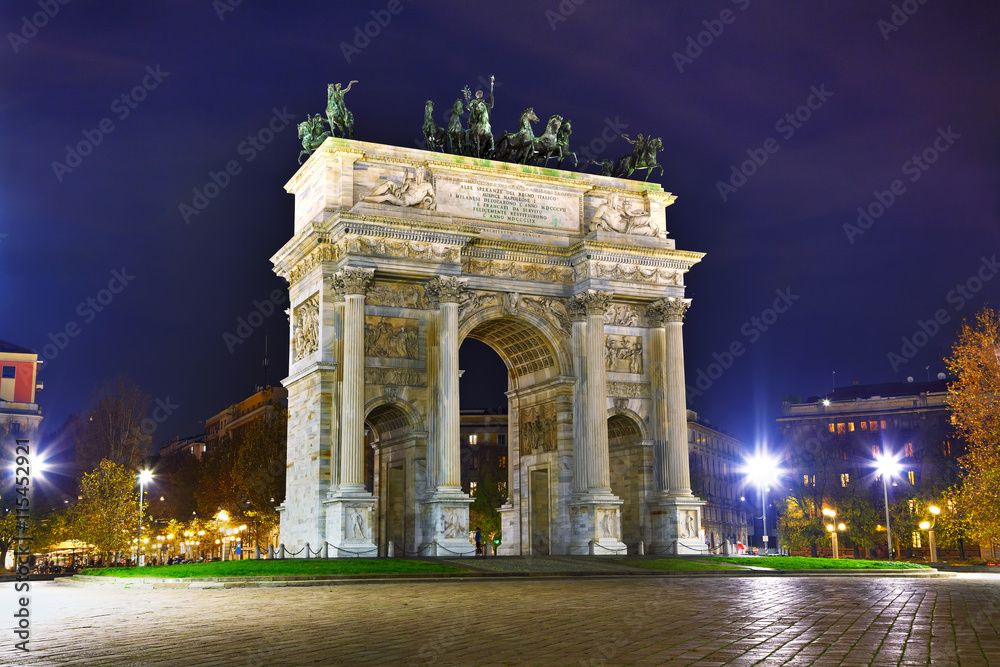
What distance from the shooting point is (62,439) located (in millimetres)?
101250

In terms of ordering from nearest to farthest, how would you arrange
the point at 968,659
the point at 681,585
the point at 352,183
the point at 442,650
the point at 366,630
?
the point at 968,659 → the point at 442,650 → the point at 366,630 → the point at 681,585 → the point at 352,183

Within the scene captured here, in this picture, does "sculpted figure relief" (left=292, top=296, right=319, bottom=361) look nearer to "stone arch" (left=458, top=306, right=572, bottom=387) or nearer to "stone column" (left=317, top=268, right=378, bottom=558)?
"stone column" (left=317, top=268, right=378, bottom=558)

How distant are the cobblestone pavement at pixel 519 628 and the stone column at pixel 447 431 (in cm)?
1817

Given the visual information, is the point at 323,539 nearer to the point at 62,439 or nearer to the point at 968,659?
the point at 968,659

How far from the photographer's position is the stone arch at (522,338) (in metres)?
49.1

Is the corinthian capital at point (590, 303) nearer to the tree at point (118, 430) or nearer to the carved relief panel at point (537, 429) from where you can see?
the carved relief panel at point (537, 429)

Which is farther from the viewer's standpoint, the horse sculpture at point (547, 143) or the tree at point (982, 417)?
the horse sculpture at point (547, 143)

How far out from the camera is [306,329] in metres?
48.3

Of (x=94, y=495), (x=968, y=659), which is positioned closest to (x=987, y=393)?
(x=968, y=659)

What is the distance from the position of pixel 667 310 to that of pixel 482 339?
9.10 m

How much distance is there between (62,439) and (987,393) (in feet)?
278

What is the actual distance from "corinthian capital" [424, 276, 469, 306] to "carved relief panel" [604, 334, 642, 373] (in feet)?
27.4

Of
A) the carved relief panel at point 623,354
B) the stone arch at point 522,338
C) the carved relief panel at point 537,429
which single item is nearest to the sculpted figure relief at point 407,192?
the stone arch at point 522,338

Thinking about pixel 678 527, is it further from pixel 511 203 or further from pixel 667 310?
pixel 511 203
